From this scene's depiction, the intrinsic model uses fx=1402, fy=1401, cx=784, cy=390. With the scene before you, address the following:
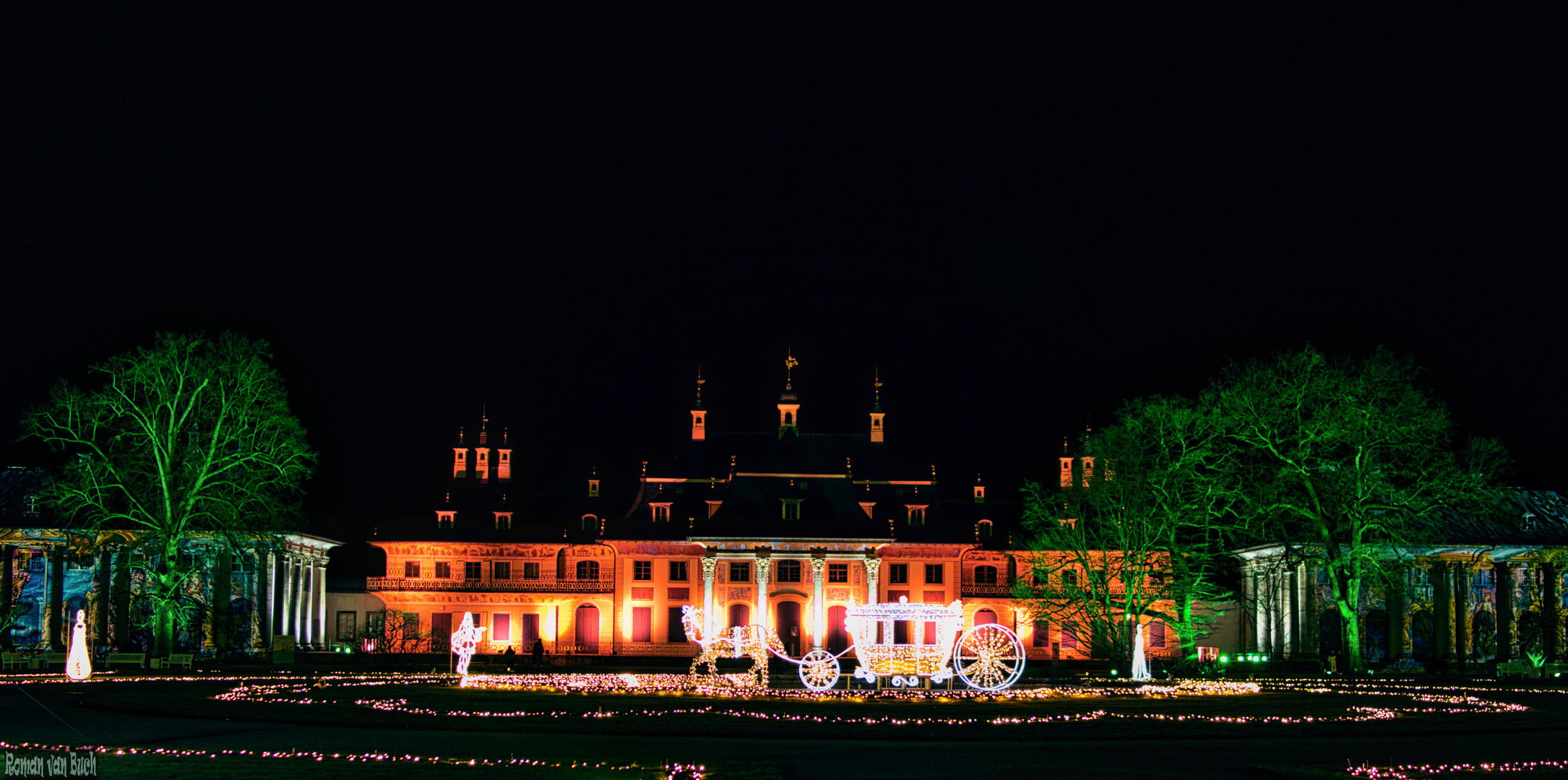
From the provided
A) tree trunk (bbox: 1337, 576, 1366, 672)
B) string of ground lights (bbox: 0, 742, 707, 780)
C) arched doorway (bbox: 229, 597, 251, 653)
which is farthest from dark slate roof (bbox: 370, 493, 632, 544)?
string of ground lights (bbox: 0, 742, 707, 780)

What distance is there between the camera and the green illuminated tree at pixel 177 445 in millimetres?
43875

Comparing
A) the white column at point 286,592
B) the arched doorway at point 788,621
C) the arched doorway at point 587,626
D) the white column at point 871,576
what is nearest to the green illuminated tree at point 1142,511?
the white column at point 871,576

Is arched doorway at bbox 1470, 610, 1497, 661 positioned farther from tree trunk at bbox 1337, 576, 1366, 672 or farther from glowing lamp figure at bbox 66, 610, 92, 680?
glowing lamp figure at bbox 66, 610, 92, 680

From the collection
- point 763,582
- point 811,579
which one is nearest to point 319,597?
point 763,582

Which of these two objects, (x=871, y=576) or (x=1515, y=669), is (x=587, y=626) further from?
(x=1515, y=669)

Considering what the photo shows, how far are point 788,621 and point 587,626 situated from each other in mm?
11065

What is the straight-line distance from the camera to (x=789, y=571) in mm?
73875

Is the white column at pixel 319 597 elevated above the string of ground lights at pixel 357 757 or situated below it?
below

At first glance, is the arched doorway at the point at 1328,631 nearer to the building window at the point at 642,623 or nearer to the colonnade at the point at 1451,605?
the colonnade at the point at 1451,605

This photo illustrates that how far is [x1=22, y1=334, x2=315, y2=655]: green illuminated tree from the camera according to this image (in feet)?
144

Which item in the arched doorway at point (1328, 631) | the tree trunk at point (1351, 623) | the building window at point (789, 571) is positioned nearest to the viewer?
the tree trunk at point (1351, 623)

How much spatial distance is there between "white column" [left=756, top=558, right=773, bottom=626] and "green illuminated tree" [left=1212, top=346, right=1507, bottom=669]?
1227 inches

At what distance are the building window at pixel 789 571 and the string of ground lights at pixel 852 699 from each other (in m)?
35.6

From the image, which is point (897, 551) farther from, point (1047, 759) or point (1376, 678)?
point (1047, 759)
